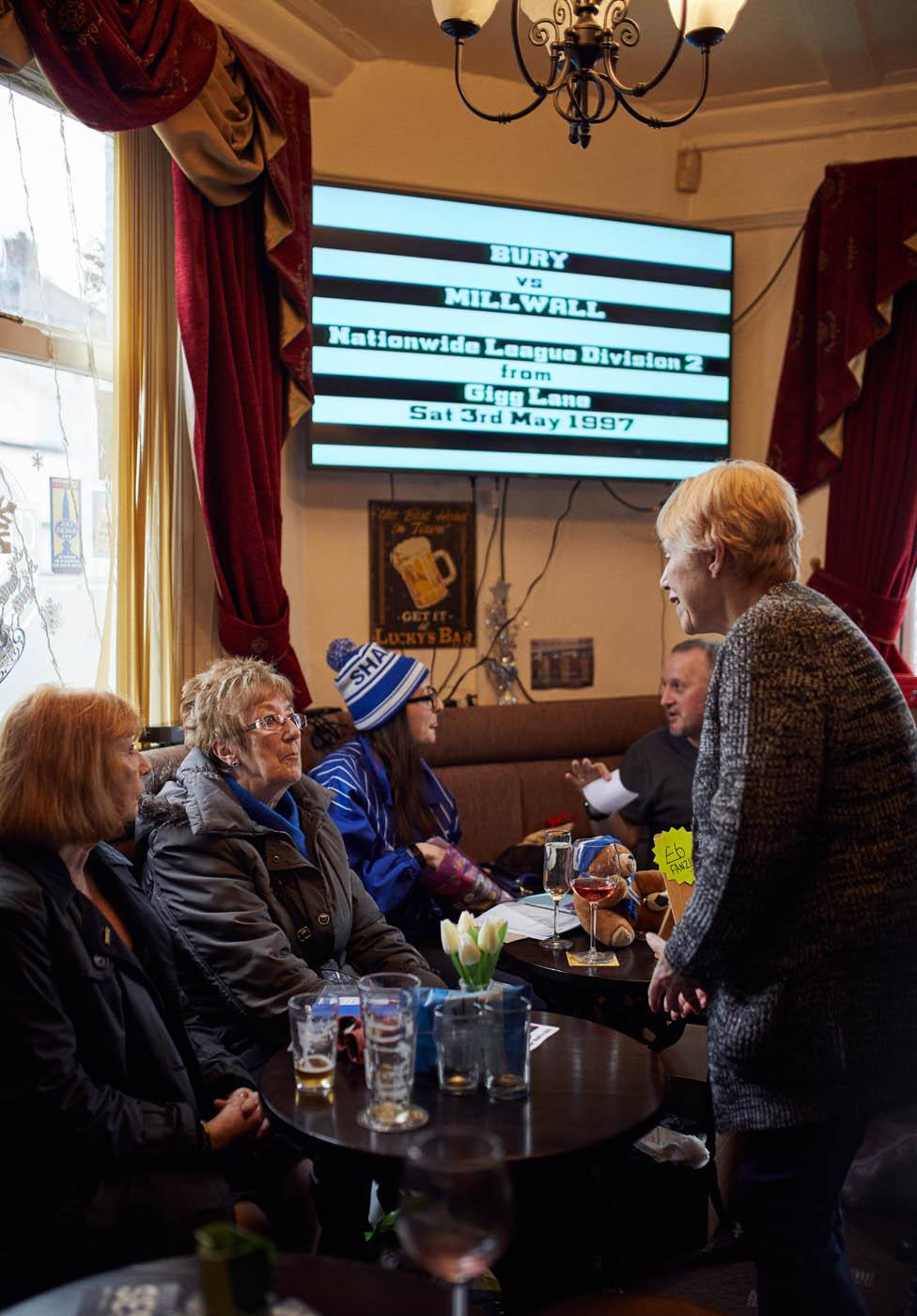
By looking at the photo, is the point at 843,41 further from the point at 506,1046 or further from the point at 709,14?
the point at 506,1046

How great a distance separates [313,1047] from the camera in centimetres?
164

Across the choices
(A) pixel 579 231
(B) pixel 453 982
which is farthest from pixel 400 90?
(B) pixel 453 982

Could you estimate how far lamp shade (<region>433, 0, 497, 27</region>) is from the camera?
2326 millimetres

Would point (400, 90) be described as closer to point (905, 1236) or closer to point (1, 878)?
point (1, 878)

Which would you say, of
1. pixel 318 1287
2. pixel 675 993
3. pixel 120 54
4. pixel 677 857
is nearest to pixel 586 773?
pixel 677 857

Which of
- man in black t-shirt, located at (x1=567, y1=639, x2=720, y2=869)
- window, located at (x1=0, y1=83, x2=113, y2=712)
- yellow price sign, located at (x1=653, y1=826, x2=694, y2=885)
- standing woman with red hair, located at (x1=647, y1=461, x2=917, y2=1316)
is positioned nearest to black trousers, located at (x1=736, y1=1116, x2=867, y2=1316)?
standing woman with red hair, located at (x1=647, y1=461, x2=917, y2=1316)

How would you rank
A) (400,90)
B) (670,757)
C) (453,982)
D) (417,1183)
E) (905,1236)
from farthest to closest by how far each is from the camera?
1. (400,90)
2. (670,757)
3. (453,982)
4. (905,1236)
5. (417,1183)

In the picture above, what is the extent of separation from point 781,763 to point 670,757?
188 centimetres

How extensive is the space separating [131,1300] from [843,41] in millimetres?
4017

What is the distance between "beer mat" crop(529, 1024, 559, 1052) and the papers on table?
0.46 meters

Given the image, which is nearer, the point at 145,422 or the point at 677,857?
the point at 677,857

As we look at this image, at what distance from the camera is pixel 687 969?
159 cm

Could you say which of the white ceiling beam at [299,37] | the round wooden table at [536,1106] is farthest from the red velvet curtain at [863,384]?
the round wooden table at [536,1106]

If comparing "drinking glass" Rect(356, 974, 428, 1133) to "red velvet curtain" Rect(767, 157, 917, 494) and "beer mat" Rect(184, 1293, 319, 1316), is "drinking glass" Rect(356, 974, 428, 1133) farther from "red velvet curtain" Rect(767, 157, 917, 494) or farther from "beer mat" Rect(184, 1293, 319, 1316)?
"red velvet curtain" Rect(767, 157, 917, 494)
